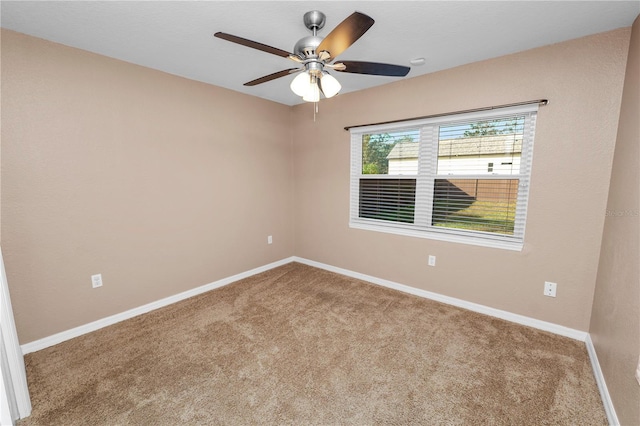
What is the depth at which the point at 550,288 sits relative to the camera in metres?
2.43

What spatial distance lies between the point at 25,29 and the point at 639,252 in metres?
4.09

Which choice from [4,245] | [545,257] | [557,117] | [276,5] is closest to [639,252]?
[545,257]

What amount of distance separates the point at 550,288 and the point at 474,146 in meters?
1.44

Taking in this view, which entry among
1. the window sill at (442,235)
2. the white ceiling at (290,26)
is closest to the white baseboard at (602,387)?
the window sill at (442,235)

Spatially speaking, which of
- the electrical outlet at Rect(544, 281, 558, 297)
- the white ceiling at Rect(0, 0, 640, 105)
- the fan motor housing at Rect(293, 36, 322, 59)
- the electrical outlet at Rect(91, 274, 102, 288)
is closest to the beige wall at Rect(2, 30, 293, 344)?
the electrical outlet at Rect(91, 274, 102, 288)

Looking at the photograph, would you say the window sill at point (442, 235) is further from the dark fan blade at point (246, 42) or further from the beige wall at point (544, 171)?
the dark fan blade at point (246, 42)

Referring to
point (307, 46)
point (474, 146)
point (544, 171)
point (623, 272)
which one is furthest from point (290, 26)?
point (623, 272)

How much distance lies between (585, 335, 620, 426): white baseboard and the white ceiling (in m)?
2.33

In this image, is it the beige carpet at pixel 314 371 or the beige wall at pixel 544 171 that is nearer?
the beige carpet at pixel 314 371

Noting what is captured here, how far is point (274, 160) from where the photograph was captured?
13.2 feet

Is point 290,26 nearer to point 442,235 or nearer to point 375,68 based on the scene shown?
point 375,68

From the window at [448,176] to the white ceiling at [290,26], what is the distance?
0.61 m

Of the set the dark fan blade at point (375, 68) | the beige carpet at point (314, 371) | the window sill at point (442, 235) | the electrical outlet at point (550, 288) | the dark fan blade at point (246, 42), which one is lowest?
the beige carpet at point (314, 371)

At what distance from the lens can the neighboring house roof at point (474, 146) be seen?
2586mm
